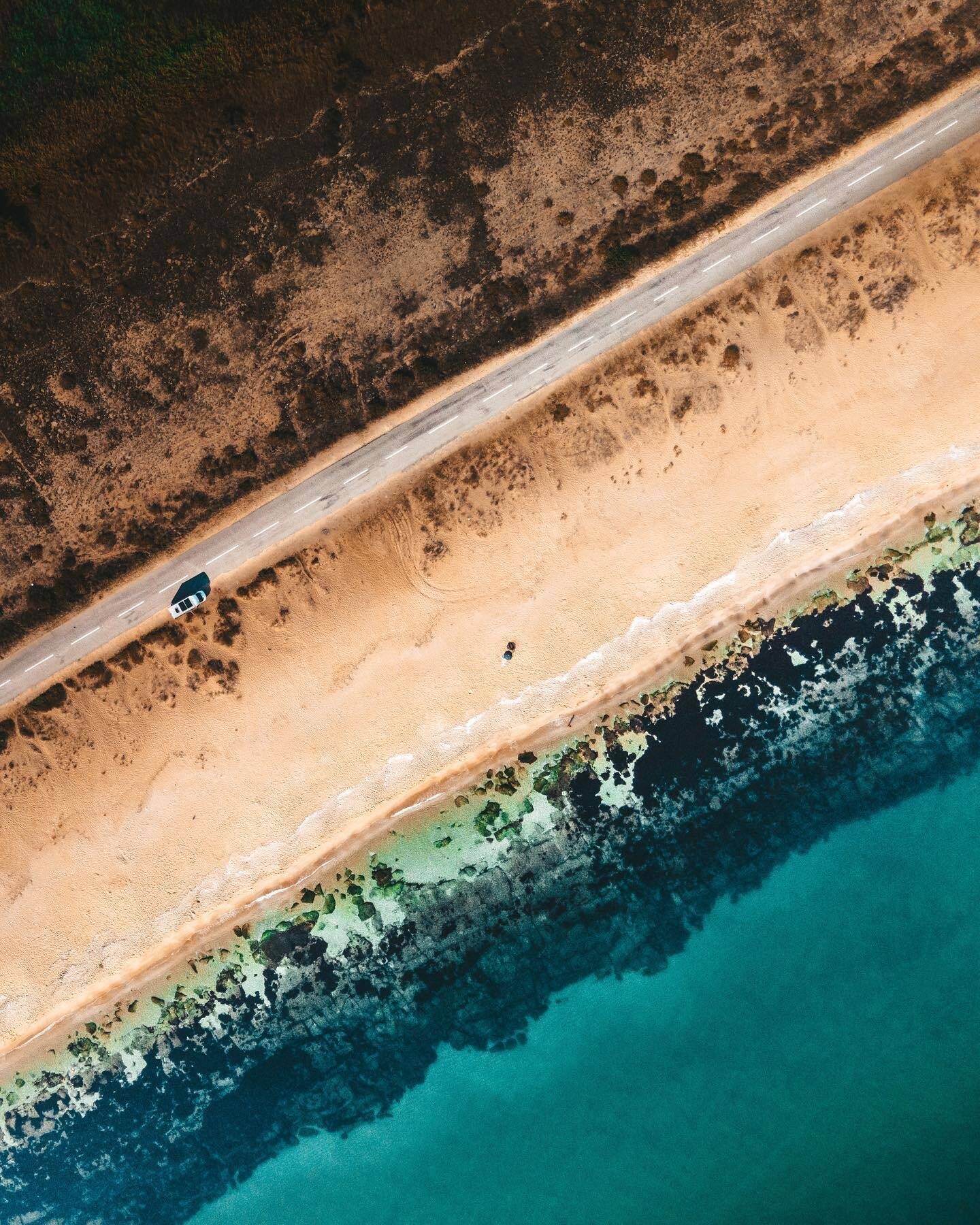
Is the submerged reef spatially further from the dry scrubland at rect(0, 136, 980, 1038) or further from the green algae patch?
the dry scrubland at rect(0, 136, 980, 1038)

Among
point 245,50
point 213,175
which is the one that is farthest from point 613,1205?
point 245,50

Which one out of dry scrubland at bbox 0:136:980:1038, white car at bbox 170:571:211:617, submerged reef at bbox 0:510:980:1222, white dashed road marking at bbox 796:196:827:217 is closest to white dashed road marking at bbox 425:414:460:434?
dry scrubland at bbox 0:136:980:1038

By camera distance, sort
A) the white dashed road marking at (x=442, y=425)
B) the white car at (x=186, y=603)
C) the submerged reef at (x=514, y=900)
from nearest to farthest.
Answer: the white dashed road marking at (x=442, y=425) < the white car at (x=186, y=603) < the submerged reef at (x=514, y=900)

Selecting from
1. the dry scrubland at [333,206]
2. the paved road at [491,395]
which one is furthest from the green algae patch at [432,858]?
the dry scrubland at [333,206]

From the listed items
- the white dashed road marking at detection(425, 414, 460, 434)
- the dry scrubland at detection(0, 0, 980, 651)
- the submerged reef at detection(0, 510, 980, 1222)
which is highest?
the dry scrubland at detection(0, 0, 980, 651)

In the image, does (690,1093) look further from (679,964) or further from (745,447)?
(745,447)

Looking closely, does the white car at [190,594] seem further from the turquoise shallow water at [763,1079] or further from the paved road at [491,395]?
the turquoise shallow water at [763,1079]
